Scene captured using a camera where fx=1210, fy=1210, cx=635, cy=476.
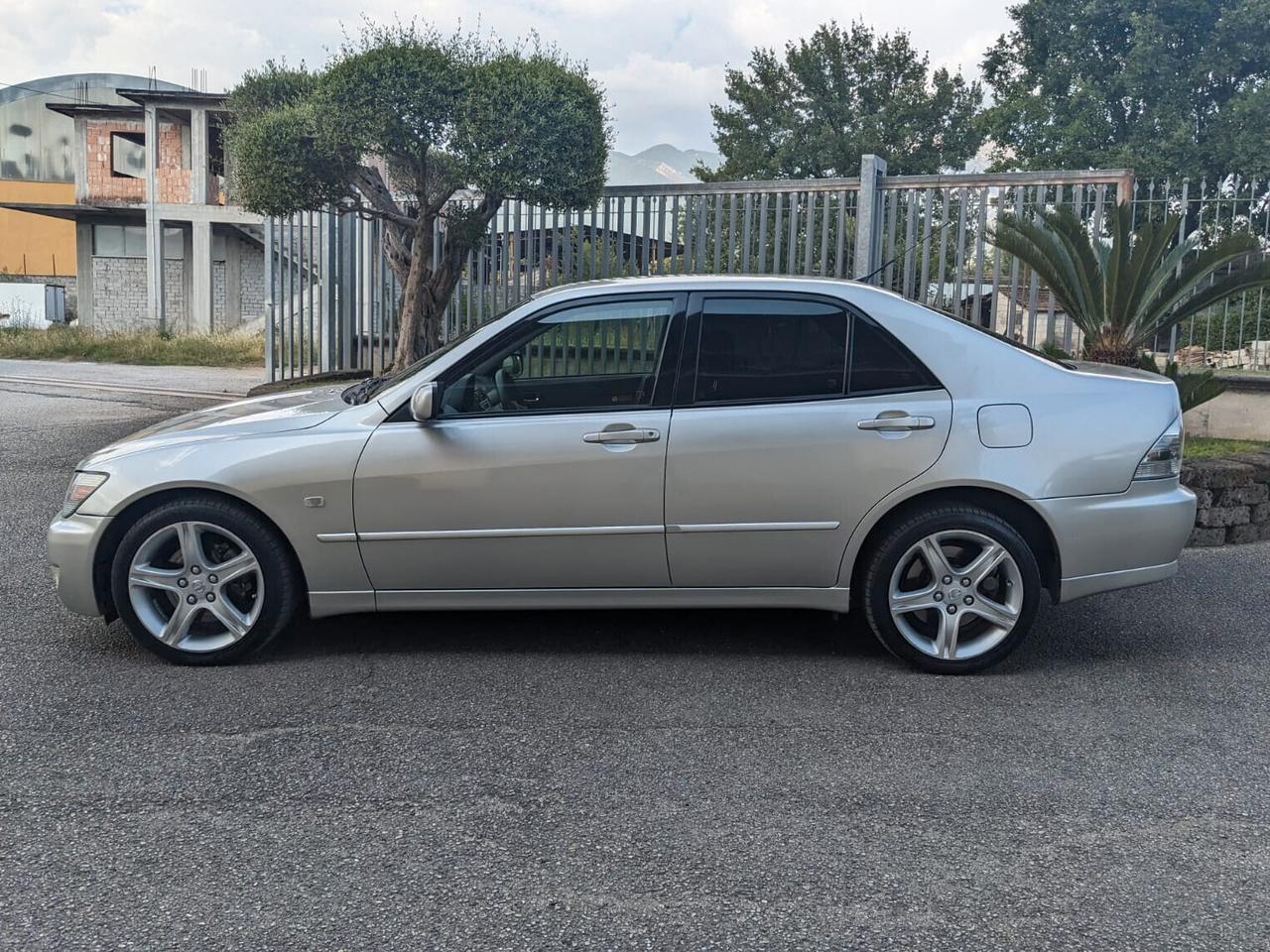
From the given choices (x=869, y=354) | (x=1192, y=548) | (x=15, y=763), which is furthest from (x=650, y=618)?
(x=1192, y=548)

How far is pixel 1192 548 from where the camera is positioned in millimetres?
7672

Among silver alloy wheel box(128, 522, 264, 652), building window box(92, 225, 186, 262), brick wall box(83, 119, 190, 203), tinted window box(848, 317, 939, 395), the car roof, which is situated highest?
brick wall box(83, 119, 190, 203)

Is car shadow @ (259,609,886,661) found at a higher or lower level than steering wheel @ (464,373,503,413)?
lower

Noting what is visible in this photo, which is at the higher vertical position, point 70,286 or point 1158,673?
point 70,286

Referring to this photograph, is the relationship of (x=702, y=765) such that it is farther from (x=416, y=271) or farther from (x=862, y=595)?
(x=416, y=271)

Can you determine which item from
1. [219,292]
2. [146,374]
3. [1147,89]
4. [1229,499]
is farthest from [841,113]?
[1229,499]

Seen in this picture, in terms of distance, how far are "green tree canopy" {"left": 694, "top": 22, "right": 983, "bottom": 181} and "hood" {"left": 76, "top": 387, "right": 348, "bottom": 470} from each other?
161 ft

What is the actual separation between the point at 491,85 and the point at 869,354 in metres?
8.80

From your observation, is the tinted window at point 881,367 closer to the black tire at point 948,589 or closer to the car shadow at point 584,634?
the black tire at point 948,589

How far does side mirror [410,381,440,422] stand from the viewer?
15.7ft

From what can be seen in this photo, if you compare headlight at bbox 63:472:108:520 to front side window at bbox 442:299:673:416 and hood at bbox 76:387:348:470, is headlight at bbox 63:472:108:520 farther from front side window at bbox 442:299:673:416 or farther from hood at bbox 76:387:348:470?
front side window at bbox 442:299:673:416

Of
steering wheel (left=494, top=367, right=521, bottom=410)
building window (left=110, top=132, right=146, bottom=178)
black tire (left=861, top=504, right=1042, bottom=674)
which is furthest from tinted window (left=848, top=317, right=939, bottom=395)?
building window (left=110, top=132, right=146, bottom=178)

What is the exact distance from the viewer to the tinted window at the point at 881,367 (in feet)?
16.3

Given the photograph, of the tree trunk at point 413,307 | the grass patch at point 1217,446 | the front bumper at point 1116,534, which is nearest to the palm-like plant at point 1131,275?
the grass patch at point 1217,446
